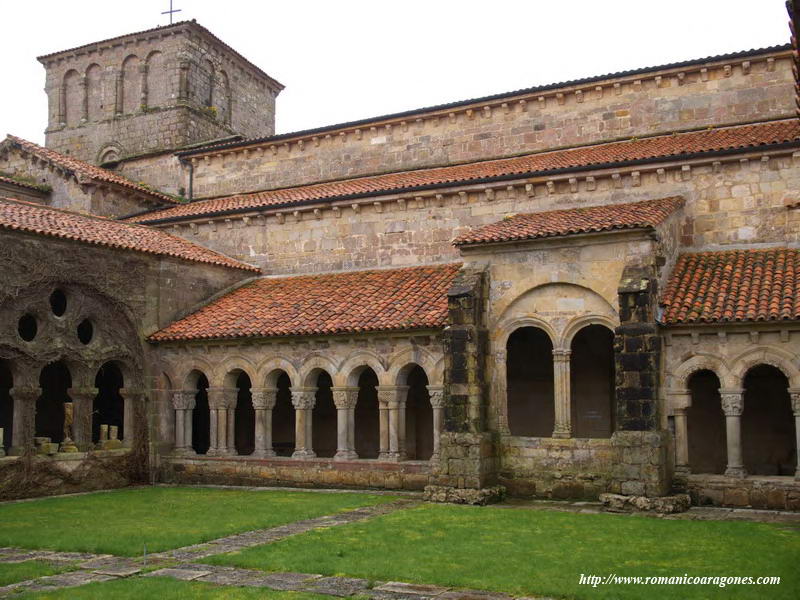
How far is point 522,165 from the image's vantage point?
20688 mm

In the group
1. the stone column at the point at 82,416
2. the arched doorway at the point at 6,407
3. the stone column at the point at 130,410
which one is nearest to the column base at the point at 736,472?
the stone column at the point at 130,410

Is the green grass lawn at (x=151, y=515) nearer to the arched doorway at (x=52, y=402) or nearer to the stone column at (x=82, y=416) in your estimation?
the stone column at (x=82, y=416)

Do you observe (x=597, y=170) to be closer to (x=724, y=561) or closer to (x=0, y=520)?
(x=724, y=561)

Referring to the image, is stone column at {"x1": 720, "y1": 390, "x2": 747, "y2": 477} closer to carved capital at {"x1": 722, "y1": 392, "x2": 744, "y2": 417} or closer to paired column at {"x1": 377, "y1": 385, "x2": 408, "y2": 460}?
carved capital at {"x1": 722, "y1": 392, "x2": 744, "y2": 417}

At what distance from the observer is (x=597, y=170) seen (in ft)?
60.7

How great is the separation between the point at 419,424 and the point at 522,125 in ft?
28.0

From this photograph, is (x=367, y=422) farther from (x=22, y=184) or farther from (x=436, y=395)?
(x=22, y=184)

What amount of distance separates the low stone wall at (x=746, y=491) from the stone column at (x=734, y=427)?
0.18 meters

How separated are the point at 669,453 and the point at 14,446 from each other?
41.7ft

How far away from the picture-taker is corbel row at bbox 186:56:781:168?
68.0 ft

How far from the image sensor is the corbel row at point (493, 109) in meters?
20.7

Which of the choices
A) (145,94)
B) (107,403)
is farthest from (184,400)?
(145,94)

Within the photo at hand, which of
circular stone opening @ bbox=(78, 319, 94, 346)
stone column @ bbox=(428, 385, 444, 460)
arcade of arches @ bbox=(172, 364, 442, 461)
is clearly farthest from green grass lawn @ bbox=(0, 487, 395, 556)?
circular stone opening @ bbox=(78, 319, 94, 346)

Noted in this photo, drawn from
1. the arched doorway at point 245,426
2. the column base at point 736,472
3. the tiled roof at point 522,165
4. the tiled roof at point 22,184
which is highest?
the tiled roof at point 22,184
